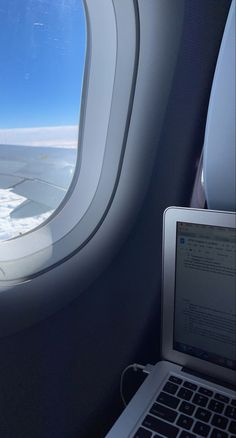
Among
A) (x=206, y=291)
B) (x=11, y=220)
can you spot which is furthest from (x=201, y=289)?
(x=11, y=220)

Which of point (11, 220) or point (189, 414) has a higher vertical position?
point (11, 220)

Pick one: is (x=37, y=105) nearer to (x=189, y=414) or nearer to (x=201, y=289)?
(x=201, y=289)

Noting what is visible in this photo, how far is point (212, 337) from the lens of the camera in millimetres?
558

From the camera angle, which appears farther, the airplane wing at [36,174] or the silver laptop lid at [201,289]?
the airplane wing at [36,174]

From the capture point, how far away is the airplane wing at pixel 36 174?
65 centimetres

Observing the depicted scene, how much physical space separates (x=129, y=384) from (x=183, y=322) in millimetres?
280

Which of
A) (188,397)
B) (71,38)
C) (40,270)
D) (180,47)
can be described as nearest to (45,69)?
(71,38)

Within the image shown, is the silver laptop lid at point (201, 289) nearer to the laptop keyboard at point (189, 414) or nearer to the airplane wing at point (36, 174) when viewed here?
the laptop keyboard at point (189, 414)

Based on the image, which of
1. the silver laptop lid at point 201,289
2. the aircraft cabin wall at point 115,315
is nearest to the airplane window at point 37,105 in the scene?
the aircraft cabin wall at point 115,315

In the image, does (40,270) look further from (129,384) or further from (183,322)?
(129,384)

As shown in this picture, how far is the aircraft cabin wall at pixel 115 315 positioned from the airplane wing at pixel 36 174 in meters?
0.17

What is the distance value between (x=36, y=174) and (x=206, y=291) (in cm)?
41

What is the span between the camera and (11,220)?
2.15 ft

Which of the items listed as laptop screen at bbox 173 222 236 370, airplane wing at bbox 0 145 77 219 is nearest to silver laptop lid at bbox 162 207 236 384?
laptop screen at bbox 173 222 236 370
